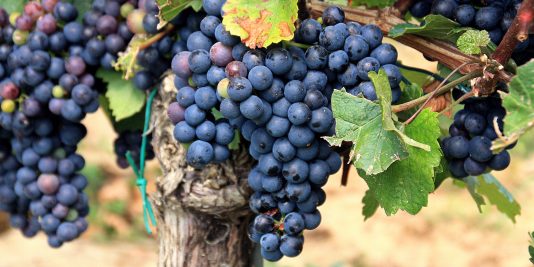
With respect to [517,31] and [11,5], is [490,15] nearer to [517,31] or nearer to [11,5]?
[517,31]

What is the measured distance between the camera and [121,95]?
4.48 feet

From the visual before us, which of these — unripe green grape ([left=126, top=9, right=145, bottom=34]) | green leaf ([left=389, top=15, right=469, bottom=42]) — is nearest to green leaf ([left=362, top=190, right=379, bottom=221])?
green leaf ([left=389, top=15, right=469, bottom=42])

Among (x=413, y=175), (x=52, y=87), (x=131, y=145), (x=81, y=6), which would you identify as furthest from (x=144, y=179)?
(x=413, y=175)

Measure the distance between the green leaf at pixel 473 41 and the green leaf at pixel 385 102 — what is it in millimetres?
110

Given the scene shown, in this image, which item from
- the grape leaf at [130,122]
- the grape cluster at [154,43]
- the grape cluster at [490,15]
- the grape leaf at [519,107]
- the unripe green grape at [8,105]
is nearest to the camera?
the grape leaf at [519,107]

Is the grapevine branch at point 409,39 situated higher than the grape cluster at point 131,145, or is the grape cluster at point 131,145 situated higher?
the grapevine branch at point 409,39

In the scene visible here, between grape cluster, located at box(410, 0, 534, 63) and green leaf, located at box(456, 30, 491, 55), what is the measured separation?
0.28 ft

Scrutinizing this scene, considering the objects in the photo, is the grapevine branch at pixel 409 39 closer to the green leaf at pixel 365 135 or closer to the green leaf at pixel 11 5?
the green leaf at pixel 365 135

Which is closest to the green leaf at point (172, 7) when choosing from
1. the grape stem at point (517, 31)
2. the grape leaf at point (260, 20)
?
the grape leaf at point (260, 20)

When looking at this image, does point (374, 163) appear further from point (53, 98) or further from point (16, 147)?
point (16, 147)

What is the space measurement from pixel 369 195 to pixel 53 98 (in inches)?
25.2

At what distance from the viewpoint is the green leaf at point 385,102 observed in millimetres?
887

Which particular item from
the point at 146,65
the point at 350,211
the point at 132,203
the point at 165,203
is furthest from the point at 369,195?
the point at 132,203

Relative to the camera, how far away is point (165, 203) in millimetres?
1305
